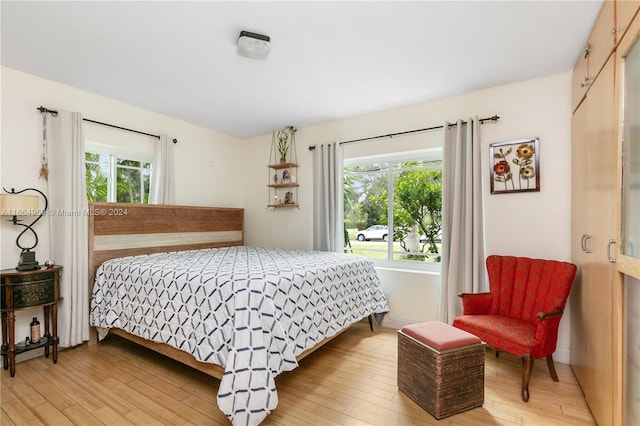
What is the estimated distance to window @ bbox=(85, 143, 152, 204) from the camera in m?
3.36

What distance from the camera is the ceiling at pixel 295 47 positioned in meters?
1.89

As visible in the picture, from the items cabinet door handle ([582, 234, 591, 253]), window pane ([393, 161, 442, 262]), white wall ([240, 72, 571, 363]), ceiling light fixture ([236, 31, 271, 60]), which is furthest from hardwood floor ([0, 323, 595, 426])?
ceiling light fixture ([236, 31, 271, 60])

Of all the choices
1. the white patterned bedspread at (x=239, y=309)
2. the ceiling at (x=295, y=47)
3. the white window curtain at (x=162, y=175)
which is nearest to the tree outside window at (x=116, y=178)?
the white window curtain at (x=162, y=175)

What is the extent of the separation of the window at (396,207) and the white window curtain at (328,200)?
0.25m

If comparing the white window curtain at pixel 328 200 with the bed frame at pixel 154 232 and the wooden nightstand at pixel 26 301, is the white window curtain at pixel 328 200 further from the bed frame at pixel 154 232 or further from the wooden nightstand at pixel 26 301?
the wooden nightstand at pixel 26 301

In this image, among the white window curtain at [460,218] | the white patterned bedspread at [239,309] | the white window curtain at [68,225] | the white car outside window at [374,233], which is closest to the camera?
the white patterned bedspread at [239,309]

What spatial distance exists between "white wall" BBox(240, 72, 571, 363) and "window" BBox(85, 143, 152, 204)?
8.28ft

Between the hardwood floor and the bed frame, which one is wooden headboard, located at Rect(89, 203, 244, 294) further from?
the hardwood floor

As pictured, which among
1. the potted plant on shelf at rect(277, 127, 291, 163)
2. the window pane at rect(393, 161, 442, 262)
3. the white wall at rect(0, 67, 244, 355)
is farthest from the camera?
the potted plant on shelf at rect(277, 127, 291, 163)

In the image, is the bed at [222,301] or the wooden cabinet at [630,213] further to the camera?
the bed at [222,301]

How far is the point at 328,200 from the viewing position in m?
3.93

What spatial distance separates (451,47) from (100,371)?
382cm

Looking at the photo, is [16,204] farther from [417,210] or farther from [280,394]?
[417,210]

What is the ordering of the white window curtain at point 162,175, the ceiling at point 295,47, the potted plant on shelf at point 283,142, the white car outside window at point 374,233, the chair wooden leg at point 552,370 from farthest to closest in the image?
the potted plant on shelf at point 283,142 → the white car outside window at point 374,233 → the white window curtain at point 162,175 → the chair wooden leg at point 552,370 → the ceiling at point 295,47
